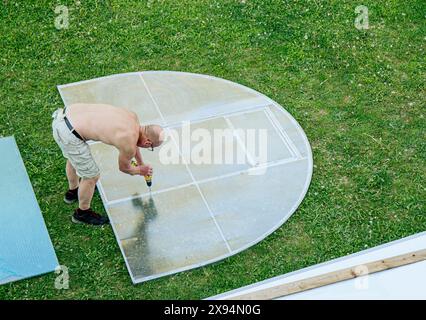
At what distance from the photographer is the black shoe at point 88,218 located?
6535 millimetres

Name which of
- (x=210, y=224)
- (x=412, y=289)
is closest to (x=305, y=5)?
(x=210, y=224)

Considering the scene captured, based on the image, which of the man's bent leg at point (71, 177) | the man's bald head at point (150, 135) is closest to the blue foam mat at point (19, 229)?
the man's bent leg at point (71, 177)

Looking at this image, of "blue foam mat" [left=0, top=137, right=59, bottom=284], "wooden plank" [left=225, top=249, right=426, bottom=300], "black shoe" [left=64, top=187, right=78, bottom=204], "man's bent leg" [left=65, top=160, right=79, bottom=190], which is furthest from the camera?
"black shoe" [left=64, top=187, right=78, bottom=204]

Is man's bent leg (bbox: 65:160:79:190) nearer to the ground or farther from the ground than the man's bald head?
nearer to the ground

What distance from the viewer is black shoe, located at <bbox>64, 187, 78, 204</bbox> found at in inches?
266

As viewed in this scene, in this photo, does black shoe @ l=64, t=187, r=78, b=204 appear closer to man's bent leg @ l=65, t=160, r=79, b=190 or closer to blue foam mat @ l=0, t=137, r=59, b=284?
man's bent leg @ l=65, t=160, r=79, b=190

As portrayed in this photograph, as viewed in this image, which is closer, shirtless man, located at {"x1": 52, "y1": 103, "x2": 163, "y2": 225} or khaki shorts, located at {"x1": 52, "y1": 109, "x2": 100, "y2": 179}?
shirtless man, located at {"x1": 52, "y1": 103, "x2": 163, "y2": 225}

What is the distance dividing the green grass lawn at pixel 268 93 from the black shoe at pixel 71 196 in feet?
0.26

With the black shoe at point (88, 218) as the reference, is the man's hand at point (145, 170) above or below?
above

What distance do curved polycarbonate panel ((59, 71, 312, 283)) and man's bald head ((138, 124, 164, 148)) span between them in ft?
3.34

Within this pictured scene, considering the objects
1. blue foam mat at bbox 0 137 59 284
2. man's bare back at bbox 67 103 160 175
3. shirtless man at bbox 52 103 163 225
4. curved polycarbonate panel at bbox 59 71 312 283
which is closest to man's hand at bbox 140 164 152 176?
shirtless man at bbox 52 103 163 225

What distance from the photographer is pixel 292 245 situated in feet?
21.5

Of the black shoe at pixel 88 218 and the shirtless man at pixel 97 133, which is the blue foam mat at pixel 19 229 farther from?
the shirtless man at pixel 97 133
